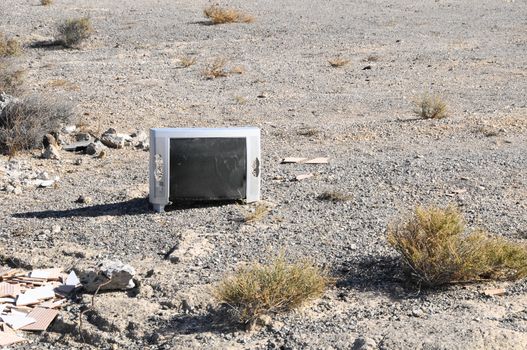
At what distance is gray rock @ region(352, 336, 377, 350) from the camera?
632 cm

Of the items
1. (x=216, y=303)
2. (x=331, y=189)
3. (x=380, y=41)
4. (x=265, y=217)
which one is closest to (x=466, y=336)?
(x=216, y=303)

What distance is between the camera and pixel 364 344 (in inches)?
250

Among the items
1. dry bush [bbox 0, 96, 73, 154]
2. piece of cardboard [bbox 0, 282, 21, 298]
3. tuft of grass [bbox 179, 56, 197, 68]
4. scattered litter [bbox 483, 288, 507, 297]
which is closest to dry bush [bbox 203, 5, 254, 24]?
tuft of grass [bbox 179, 56, 197, 68]

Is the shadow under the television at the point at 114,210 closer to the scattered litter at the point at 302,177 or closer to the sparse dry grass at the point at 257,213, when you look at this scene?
the sparse dry grass at the point at 257,213

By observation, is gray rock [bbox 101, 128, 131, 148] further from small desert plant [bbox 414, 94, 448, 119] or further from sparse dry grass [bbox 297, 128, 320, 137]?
small desert plant [bbox 414, 94, 448, 119]

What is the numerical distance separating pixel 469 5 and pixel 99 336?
2592 cm

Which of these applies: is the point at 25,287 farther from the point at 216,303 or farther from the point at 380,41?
the point at 380,41

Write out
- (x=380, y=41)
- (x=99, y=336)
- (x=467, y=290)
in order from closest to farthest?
(x=99, y=336), (x=467, y=290), (x=380, y=41)

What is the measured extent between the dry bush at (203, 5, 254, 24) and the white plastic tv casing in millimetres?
16537

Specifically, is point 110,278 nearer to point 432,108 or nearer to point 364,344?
point 364,344

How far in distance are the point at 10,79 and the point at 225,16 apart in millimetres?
10525

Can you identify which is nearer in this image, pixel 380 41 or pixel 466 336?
pixel 466 336

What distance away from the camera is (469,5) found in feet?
100

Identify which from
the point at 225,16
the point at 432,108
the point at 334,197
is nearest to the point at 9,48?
the point at 225,16
